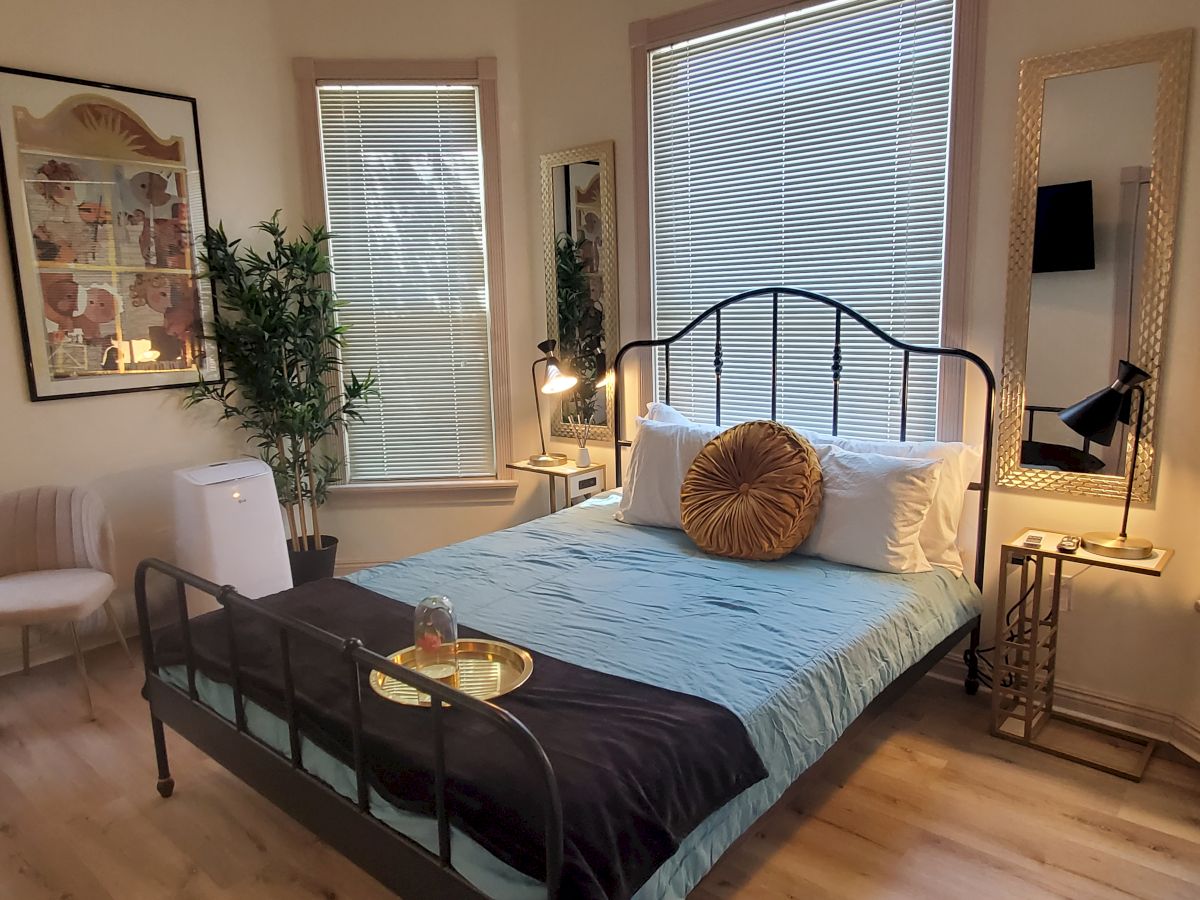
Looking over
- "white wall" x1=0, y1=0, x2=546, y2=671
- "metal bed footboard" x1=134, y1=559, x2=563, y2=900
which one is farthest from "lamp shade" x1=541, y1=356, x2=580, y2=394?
"metal bed footboard" x1=134, y1=559, x2=563, y2=900

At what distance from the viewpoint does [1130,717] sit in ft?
8.99

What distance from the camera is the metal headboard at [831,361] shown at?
2902 millimetres

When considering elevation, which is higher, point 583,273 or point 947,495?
point 583,273

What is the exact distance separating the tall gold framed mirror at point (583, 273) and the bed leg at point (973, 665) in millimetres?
1852

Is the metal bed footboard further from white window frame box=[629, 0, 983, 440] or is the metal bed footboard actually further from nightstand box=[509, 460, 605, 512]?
white window frame box=[629, 0, 983, 440]

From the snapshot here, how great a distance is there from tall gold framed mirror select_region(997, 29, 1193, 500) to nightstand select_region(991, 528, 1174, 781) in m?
0.33

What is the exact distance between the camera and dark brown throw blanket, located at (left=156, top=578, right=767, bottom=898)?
1489mm

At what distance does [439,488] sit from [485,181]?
5.15 ft

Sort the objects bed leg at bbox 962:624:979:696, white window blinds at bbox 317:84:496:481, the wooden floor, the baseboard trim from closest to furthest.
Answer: the wooden floor, the baseboard trim, bed leg at bbox 962:624:979:696, white window blinds at bbox 317:84:496:481

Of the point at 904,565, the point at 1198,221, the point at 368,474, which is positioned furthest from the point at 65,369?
the point at 1198,221

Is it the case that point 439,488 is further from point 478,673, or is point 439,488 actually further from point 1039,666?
point 1039,666

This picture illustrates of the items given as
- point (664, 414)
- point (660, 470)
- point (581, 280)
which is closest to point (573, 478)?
point (664, 414)

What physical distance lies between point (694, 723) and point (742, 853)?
2.18ft

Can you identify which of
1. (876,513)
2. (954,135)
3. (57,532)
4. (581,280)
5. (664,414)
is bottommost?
(57,532)
